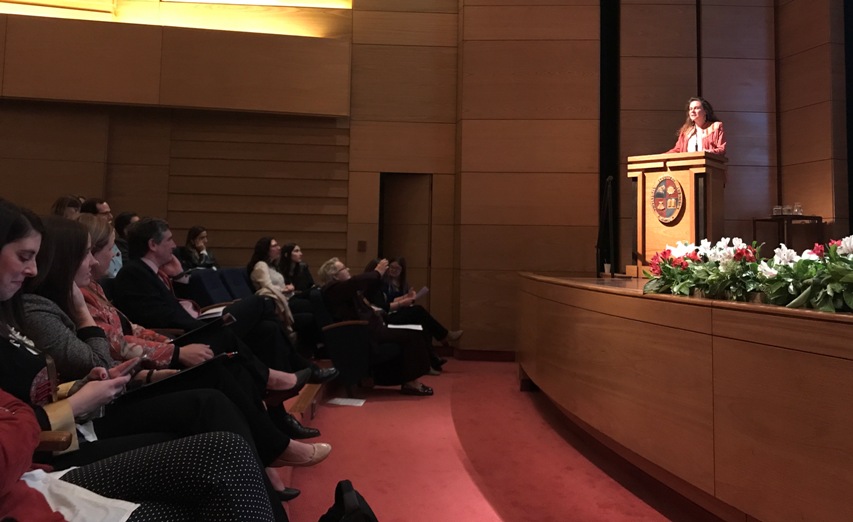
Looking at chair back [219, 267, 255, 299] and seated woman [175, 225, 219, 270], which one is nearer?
chair back [219, 267, 255, 299]

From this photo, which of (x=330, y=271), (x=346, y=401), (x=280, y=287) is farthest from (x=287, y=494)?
(x=280, y=287)

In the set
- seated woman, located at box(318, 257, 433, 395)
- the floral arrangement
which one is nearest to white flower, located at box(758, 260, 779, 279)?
the floral arrangement

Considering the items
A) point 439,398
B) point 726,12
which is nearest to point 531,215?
point 439,398

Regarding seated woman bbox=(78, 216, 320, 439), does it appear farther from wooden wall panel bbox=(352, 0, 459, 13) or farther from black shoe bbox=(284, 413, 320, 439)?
wooden wall panel bbox=(352, 0, 459, 13)

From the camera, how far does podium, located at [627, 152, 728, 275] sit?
364cm

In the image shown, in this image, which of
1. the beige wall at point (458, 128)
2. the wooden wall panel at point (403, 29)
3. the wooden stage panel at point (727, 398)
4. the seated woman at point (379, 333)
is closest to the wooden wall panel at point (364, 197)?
the beige wall at point (458, 128)

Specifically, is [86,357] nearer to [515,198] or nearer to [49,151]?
[515,198]

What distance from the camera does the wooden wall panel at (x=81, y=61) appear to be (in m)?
5.11

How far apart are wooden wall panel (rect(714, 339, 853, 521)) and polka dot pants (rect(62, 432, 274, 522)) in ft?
4.23

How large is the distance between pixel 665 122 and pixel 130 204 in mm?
5312

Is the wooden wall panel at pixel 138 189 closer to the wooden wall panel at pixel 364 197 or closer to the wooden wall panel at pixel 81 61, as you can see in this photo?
the wooden wall panel at pixel 81 61

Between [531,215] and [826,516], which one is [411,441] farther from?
[531,215]

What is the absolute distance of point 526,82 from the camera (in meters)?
5.46

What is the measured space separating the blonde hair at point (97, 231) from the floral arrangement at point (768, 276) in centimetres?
201
